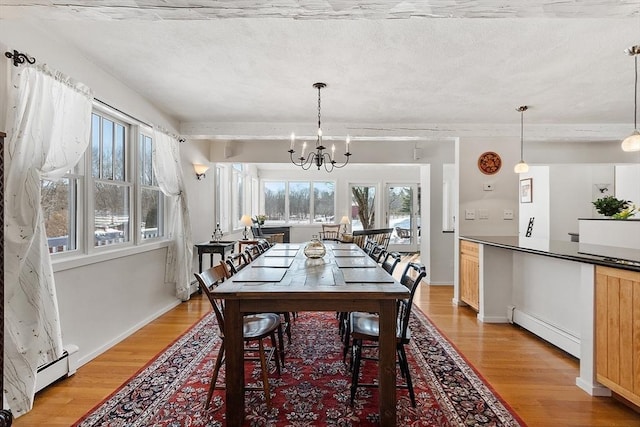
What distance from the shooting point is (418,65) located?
109 inches

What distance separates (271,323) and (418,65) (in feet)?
7.32

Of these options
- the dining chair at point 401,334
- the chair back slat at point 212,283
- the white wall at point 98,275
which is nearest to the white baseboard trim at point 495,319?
the dining chair at point 401,334

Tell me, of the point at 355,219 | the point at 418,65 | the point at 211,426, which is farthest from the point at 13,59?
the point at 355,219

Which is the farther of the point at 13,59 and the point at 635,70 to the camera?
the point at 635,70

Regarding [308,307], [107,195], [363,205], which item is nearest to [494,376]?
[308,307]

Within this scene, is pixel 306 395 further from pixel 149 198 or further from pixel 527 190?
pixel 527 190

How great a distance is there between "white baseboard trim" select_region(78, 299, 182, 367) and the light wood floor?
5cm

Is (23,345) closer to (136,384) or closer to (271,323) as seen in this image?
(136,384)

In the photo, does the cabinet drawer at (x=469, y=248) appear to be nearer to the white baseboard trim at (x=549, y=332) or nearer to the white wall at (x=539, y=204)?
the white baseboard trim at (x=549, y=332)

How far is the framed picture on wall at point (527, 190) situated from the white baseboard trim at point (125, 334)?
7.49 m

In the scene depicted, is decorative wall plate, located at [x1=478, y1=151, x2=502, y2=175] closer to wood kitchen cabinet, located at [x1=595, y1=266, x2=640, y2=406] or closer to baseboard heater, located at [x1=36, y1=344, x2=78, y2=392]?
wood kitchen cabinet, located at [x1=595, y1=266, x2=640, y2=406]

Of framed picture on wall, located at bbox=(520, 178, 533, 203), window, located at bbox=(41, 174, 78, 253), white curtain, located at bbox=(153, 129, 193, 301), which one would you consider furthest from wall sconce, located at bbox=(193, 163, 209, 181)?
framed picture on wall, located at bbox=(520, 178, 533, 203)

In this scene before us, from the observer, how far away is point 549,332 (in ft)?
10.2

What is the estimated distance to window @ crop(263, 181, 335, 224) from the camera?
970cm
